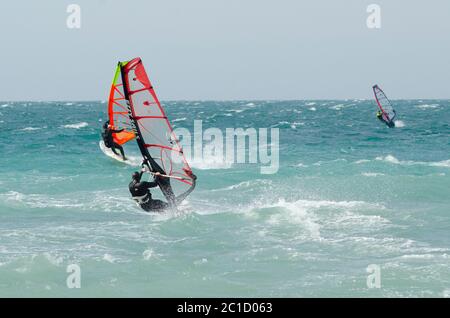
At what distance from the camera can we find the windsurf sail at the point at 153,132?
42.7 ft

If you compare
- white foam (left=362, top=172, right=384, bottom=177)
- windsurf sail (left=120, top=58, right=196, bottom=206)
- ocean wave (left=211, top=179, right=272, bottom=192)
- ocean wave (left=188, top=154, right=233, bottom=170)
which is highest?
windsurf sail (left=120, top=58, right=196, bottom=206)

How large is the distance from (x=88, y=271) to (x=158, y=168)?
3050 mm

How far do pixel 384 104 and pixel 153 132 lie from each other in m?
28.0

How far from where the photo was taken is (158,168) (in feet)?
43.9

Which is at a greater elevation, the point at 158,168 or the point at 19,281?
the point at 158,168

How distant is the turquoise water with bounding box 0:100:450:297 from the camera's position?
10445mm

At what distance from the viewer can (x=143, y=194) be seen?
43.5 ft

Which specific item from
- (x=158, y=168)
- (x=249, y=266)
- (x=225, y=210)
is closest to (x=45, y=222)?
(x=158, y=168)

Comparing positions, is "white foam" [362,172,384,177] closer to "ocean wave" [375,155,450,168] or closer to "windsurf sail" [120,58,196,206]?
"ocean wave" [375,155,450,168]

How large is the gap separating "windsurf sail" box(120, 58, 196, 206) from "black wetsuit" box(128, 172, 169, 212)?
0.90 feet

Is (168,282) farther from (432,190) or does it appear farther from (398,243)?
(432,190)

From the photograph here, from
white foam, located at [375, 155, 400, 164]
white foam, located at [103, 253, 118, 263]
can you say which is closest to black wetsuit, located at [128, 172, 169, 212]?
white foam, located at [103, 253, 118, 263]

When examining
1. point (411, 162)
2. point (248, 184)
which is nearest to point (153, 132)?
point (248, 184)

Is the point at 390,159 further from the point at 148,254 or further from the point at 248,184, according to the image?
the point at 148,254
